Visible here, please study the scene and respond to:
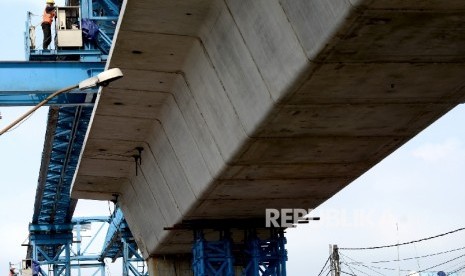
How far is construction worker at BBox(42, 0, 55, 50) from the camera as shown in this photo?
3027cm

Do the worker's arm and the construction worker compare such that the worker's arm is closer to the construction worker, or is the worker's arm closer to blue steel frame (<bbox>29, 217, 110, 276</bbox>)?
the construction worker

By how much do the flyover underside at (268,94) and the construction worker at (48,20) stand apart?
15.3 feet

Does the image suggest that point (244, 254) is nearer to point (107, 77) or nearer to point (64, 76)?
point (64, 76)

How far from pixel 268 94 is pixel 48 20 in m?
14.9

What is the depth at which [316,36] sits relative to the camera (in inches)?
585

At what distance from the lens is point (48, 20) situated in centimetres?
3062

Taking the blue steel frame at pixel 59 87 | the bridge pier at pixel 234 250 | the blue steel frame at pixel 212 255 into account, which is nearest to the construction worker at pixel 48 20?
the blue steel frame at pixel 59 87

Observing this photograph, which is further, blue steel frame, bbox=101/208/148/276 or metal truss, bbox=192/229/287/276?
blue steel frame, bbox=101/208/148/276

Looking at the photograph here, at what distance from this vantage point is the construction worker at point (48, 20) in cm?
3027

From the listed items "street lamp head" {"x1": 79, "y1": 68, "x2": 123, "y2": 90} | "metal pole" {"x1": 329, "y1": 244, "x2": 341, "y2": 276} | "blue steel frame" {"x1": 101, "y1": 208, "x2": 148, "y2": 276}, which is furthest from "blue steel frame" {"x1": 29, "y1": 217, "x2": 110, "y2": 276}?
"street lamp head" {"x1": 79, "y1": 68, "x2": 123, "y2": 90}

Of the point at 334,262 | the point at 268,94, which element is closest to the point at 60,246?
the point at 334,262

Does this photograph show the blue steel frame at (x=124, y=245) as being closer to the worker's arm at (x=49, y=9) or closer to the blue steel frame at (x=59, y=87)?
the blue steel frame at (x=59, y=87)

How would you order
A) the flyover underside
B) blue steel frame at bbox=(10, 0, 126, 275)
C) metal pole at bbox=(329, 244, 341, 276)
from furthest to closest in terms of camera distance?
metal pole at bbox=(329, 244, 341, 276) → blue steel frame at bbox=(10, 0, 126, 275) → the flyover underside

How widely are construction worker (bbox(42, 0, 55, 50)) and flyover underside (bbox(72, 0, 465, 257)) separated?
4676mm
